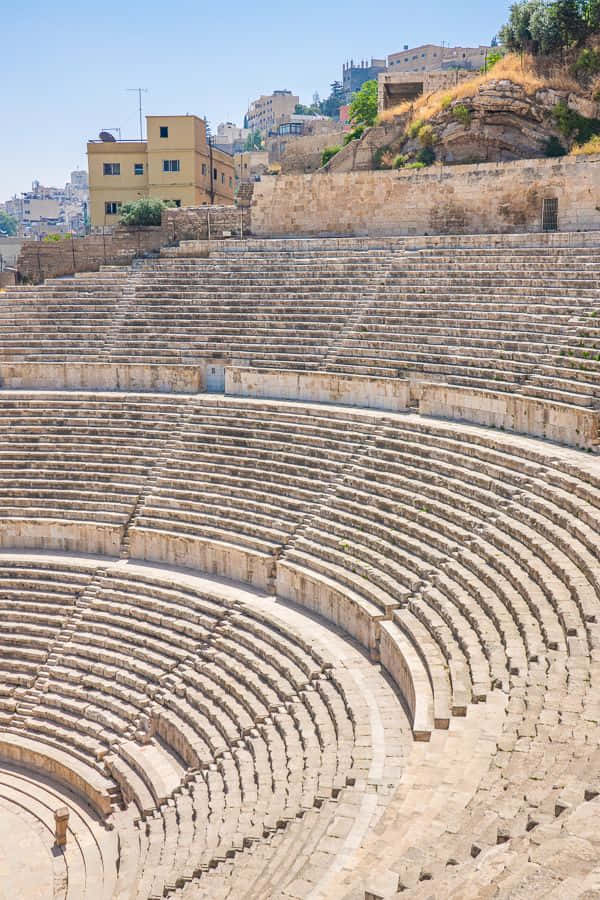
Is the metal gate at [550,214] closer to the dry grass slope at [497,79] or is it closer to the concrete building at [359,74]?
the dry grass slope at [497,79]

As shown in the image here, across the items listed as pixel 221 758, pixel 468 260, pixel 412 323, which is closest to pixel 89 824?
pixel 221 758

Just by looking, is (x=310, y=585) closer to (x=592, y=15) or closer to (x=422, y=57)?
(x=592, y=15)

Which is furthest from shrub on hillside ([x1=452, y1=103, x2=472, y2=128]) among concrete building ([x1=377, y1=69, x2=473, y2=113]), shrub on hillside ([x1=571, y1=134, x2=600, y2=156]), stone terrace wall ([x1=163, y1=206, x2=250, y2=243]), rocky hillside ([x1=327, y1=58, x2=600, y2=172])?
stone terrace wall ([x1=163, y1=206, x2=250, y2=243])

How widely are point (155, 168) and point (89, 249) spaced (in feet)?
31.6

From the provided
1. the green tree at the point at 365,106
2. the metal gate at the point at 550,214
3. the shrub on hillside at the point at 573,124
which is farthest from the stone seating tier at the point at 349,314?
the green tree at the point at 365,106

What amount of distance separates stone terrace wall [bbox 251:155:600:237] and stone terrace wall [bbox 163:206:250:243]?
82 centimetres

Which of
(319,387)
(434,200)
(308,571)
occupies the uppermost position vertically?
(434,200)

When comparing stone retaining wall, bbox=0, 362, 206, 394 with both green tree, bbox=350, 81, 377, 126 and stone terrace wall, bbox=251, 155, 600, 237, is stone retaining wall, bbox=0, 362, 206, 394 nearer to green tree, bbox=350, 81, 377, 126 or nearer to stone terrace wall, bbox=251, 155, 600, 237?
stone terrace wall, bbox=251, 155, 600, 237

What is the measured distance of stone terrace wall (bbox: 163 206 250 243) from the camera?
94.2ft

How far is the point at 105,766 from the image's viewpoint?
47.7 ft

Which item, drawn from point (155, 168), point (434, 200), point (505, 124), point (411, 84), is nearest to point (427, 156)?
point (505, 124)

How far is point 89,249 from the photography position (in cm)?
2956

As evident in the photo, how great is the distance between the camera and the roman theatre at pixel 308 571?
8812 millimetres

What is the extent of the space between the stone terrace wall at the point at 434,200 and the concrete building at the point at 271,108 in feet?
285
